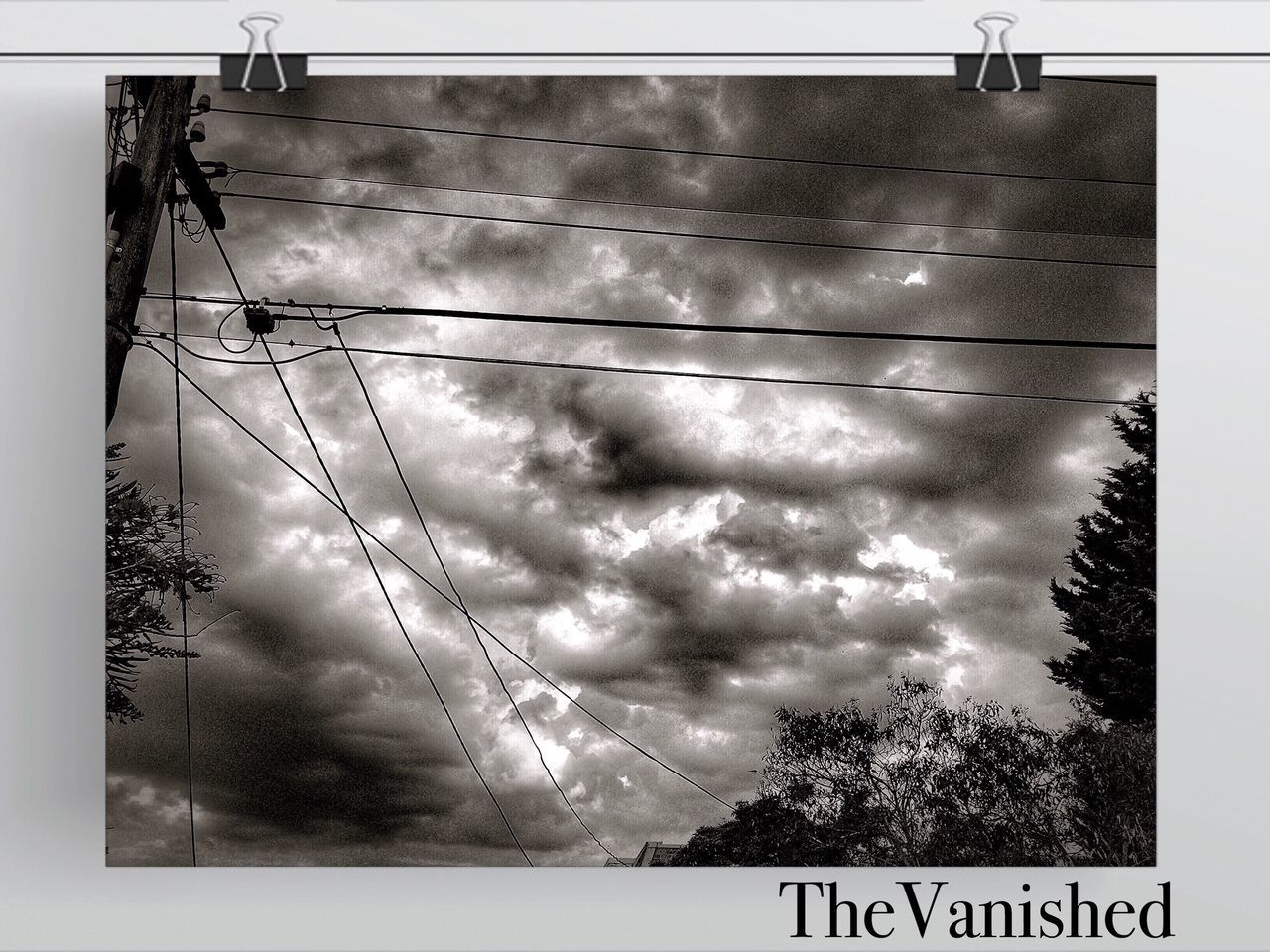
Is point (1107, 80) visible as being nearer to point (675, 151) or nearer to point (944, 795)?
point (675, 151)

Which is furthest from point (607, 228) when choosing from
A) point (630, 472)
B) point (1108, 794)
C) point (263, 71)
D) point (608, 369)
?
point (1108, 794)

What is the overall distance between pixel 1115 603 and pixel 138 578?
223cm

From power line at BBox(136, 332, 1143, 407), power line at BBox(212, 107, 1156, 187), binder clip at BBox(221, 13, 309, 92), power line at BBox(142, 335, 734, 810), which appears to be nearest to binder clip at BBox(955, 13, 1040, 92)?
power line at BBox(212, 107, 1156, 187)

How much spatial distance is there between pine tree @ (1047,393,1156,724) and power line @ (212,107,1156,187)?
58cm

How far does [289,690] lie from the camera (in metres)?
2.56

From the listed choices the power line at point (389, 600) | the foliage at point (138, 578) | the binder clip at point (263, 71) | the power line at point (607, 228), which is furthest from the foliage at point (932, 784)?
the binder clip at point (263, 71)

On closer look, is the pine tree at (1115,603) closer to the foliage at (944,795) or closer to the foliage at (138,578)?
the foliage at (944,795)

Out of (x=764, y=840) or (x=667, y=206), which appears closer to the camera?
(x=764, y=840)

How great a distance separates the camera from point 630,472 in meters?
2.62

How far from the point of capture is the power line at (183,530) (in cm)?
254

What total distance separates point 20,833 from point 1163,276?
3.05m

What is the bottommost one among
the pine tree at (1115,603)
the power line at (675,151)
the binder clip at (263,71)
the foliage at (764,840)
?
the foliage at (764,840)

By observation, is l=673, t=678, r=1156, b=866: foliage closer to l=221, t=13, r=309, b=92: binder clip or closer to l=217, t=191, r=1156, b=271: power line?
l=217, t=191, r=1156, b=271: power line

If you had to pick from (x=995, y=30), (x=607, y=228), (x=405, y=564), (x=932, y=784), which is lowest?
(x=932, y=784)
